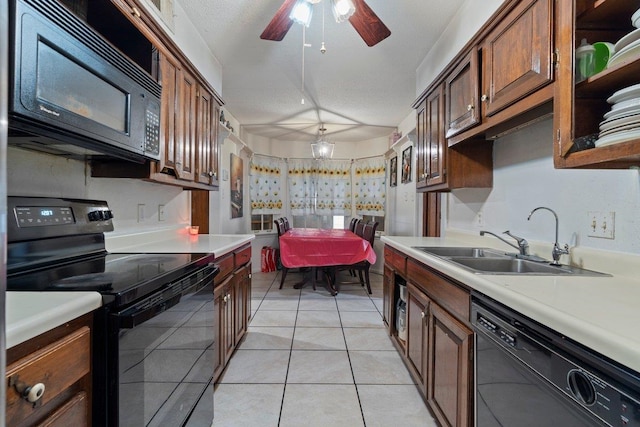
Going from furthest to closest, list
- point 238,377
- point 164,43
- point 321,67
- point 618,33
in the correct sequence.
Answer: point 321,67, point 238,377, point 164,43, point 618,33

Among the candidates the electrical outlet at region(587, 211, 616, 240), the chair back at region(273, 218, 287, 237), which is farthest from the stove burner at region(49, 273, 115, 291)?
the chair back at region(273, 218, 287, 237)

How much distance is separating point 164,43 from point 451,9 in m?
1.91

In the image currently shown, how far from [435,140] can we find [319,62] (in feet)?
4.41

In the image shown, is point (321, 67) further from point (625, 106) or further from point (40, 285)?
point (40, 285)

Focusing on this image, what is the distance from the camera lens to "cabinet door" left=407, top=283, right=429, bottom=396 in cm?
168

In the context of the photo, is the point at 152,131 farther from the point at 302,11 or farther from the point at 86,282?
the point at 302,11

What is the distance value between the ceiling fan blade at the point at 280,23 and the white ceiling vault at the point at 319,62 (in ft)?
0.84

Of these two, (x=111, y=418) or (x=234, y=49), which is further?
(x=234, y=49)

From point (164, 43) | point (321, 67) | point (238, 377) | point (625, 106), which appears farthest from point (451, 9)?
point (238, 377)

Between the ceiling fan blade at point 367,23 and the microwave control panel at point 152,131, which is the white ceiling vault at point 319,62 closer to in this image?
the ceiling fan blade at point 367,23

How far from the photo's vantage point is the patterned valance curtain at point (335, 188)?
18.9 ft

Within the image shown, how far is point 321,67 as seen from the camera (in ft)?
9.59

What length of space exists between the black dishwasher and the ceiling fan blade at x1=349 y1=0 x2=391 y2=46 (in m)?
1.61

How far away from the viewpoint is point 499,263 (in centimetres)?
167
